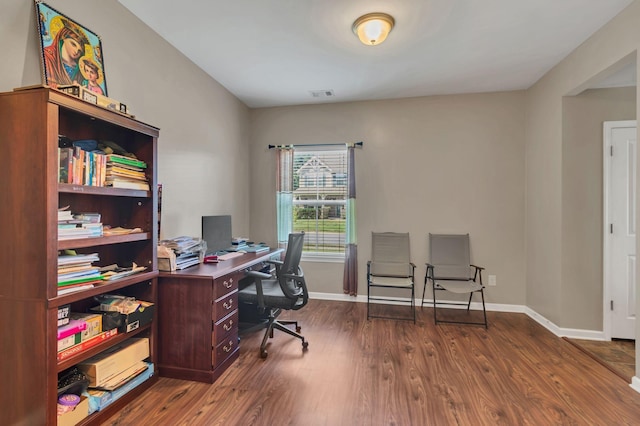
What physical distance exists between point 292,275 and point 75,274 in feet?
4.75

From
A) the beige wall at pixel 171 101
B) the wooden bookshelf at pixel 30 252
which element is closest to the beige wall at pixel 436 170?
the beige wall at pixel 171 101

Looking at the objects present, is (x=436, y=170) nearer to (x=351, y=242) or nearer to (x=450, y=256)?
(x=450, y=256)

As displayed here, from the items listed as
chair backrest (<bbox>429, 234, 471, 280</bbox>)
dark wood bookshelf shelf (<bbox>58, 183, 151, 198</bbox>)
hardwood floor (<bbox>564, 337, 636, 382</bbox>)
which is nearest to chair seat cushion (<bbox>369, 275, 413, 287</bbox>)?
chair backrest (<bbox>429, 234, 471, 280</bbox>)

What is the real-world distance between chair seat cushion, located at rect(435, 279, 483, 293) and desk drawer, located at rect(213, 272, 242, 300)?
7.56 ft

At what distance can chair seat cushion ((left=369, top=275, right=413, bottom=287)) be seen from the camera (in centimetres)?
334

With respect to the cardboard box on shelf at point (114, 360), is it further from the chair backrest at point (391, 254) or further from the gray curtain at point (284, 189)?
the chair backrest at point (391, 254)

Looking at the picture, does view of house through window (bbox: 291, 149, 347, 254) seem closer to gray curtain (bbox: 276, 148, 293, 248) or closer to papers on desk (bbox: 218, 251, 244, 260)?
gray curtain (bbox: 276, 148, 293, 248)

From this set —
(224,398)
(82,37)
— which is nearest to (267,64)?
(82,37)

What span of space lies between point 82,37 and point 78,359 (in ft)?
6.38

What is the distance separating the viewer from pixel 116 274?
5.99 feet

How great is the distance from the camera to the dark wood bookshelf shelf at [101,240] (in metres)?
1.48

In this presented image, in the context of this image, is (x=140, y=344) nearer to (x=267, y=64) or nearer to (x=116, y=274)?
(x=116, y=274)

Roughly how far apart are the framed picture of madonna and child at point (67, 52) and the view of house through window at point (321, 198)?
100 inches

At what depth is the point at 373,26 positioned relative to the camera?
2.23 meters
